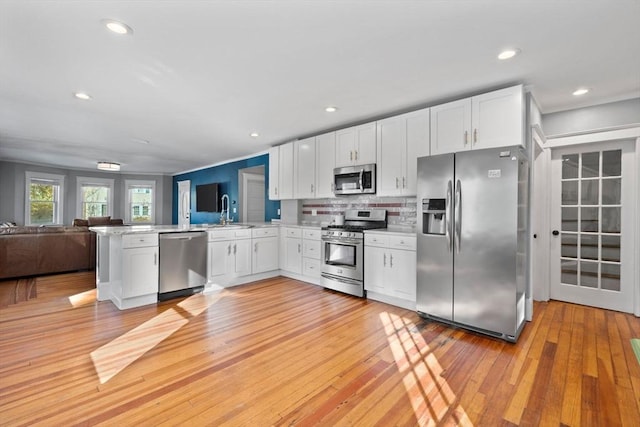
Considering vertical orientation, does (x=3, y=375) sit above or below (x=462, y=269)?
below

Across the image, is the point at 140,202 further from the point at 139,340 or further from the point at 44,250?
the point at 139,340

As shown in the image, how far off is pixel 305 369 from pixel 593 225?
388cm

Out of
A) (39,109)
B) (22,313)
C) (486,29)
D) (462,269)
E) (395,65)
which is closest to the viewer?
(486,29)

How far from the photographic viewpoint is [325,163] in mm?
4719

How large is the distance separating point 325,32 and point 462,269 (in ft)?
7.90

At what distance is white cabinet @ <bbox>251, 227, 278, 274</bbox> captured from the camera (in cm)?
486

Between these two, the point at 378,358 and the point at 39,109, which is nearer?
the point at 378,358

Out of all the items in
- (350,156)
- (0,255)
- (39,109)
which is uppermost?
(39,109)

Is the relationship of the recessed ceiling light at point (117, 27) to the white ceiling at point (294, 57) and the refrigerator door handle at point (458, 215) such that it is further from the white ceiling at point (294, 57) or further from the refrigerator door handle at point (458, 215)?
the refrigerator door handle at point (458, 215)

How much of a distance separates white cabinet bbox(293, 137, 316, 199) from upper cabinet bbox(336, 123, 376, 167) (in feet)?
1.79

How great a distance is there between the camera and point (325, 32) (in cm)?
215

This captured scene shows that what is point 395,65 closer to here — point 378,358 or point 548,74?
point 548,74

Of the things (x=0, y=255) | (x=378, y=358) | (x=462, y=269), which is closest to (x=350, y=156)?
(x=462, y=269)

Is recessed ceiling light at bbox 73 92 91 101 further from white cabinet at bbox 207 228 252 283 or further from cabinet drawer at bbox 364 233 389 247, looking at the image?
cabinet drawer at bbox 364 233 389 247
